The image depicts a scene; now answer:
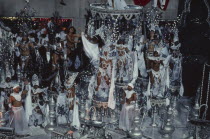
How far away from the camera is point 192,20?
16.9m

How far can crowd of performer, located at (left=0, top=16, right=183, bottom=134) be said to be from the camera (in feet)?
39.3

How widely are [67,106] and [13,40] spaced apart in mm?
6523

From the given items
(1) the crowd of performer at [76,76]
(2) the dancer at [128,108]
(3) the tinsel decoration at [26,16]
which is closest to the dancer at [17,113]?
(1) the crowd of performer at [76,76]

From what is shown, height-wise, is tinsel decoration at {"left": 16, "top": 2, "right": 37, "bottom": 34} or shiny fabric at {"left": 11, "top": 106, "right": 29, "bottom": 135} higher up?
tinsel decoration at {"left": 16, "top": 2, "right": 37, "bottom": 34}

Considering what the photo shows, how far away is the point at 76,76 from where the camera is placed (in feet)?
42.4

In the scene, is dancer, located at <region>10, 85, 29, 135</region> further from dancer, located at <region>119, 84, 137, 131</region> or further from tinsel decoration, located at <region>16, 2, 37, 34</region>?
tinsel decoration, located at <region>16, 2, 37, 34</region>

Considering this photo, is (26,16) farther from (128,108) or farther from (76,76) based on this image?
(128,108)

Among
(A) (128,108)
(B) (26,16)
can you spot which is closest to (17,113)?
(A) (128,108)

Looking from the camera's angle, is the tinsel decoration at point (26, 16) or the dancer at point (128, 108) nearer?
the dancer at point (128, 108)

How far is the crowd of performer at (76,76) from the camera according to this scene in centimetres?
1198

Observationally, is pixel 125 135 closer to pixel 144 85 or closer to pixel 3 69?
pixel 144 85

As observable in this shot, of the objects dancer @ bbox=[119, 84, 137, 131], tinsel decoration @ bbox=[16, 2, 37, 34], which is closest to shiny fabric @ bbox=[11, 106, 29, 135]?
dancer @ bbox=[119, 84, 137, 131]

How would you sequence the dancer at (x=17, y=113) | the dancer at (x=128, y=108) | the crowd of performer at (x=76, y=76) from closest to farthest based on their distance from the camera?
the dancer at (x=17, y=113)
the dancer at (x=128, y=108)
the crowd of performer at (x=76, y=76)

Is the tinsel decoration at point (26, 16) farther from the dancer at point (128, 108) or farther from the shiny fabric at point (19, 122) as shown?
the dancer at point (128, 108)
